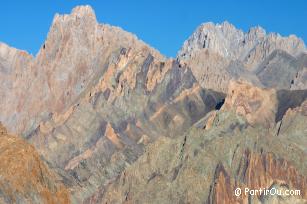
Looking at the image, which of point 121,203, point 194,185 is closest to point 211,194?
point 194,185

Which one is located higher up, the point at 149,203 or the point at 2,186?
the point at 149,203

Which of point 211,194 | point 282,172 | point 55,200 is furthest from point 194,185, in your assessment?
point 55,200

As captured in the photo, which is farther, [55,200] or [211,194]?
[211,194]

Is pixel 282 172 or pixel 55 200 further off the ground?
pixel 282 172

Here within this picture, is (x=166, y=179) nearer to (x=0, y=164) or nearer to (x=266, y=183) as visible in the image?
(x=266, y=183)

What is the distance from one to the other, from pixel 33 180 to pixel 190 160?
140288 mm

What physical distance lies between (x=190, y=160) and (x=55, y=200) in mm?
139699

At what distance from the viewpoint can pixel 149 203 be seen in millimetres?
187250

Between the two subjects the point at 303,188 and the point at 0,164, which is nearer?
the point at 0,164

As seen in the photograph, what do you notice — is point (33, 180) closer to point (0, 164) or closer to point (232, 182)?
point (0, 164)

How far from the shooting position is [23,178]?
58125 millimetres

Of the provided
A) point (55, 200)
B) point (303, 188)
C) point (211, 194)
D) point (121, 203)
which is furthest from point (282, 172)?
point (55, 200)

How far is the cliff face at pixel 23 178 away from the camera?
57.1 metres

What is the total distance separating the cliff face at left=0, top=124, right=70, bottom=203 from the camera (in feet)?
187
